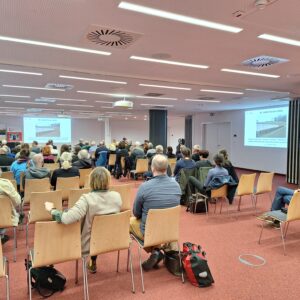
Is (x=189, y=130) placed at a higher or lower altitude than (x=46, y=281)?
higher

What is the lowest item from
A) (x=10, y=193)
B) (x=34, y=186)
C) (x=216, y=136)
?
(x=34, y=186)

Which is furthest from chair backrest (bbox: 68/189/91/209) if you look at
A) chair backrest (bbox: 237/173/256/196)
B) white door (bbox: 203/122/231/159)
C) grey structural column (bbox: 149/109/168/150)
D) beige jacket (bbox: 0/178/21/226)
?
white door (bbox: 203/122/231/159)

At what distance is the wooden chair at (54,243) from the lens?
228 centimetres

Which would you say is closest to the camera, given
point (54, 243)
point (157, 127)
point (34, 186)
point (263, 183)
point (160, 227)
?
point (54, 243)

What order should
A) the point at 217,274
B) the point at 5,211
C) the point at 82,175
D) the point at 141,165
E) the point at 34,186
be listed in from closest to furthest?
1. the point at 217,274
2. the point at 5,211
3. the point at 34,186
4. the point at 82,175
5. the point at 141,165

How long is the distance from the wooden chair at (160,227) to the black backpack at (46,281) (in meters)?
0.83

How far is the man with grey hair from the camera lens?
294cm

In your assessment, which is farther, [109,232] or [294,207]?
[294,207]

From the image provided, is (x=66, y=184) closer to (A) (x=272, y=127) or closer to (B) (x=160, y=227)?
(B) (x=160, y=227)

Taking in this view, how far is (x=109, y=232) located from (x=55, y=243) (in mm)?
488

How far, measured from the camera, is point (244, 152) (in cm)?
1273

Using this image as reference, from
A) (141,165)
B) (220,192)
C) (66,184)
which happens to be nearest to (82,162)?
(66,184)

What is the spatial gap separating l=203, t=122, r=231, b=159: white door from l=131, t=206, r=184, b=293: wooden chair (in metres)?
11.5

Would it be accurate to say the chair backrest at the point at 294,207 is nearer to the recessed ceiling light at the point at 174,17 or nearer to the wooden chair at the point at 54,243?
the recessed ceiling light at the point at 174,17
